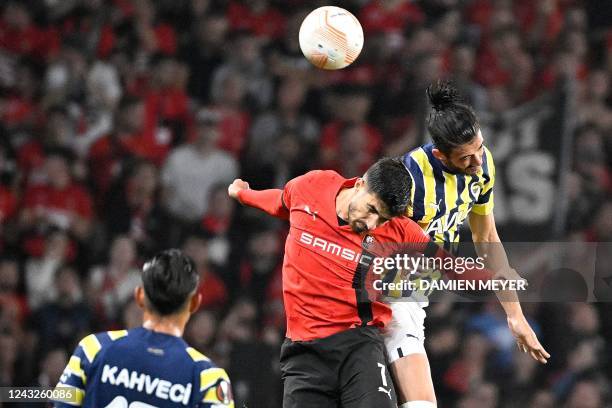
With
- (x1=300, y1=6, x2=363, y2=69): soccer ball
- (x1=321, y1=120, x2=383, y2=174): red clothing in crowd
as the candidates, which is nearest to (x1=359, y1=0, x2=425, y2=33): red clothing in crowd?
(x1=321, y1=120, x2=383, y2=174): red clothing in crowd

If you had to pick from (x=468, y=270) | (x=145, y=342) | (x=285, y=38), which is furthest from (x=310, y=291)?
(x=285, y=38)

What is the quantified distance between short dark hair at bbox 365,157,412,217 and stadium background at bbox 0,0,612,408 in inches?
116

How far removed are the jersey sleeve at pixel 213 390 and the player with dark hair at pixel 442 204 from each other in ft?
5.36

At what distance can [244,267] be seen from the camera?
26.3ft

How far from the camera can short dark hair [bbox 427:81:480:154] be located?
4832mm

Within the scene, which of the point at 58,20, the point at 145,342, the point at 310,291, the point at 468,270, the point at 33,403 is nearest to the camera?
the point at 145,342

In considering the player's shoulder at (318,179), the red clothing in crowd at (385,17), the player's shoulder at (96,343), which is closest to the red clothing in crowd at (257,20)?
the red clothing in crowd at (385,17)

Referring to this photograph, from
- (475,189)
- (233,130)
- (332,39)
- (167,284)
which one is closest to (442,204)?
(475,189)

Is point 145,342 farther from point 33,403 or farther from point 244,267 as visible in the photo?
point 244,267

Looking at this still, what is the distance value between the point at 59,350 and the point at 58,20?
3.16 m

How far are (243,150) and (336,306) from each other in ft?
13.0

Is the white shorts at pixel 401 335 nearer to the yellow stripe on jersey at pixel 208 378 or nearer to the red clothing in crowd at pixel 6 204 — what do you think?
the yellow stripe on jersey at pixel 208 378

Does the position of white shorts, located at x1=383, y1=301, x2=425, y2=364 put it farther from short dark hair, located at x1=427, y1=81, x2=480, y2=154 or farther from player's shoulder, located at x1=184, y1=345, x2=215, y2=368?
player's shoulder, located at x1=184, y1=345, x2=215, y2=368

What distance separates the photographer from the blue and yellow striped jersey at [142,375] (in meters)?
3.39
